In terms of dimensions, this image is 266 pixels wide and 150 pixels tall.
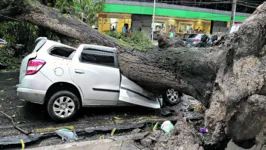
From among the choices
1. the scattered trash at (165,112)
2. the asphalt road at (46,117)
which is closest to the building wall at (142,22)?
the scattered trash at (165,112)

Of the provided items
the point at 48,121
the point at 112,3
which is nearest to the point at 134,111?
the point at 48,121

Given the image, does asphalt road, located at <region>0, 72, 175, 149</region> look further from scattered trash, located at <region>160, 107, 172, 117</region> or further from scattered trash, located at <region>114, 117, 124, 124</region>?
scattered trash, located at <region>160, 107, 172, 117</region>

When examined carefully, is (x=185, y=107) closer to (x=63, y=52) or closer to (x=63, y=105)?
(x=63, y=105)

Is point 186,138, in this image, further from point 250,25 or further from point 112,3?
point 112,3

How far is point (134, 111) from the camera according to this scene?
6062mm

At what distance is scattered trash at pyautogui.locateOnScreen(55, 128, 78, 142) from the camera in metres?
4.38

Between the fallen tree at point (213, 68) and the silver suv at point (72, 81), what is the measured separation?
42cm

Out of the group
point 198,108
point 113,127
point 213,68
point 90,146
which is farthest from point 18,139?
point 198,108

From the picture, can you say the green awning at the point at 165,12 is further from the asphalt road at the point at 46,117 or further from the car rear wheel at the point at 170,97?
the asphalt road at the point at 46,117

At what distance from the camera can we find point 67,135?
14.5 feet

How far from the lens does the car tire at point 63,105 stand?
16.3 ft

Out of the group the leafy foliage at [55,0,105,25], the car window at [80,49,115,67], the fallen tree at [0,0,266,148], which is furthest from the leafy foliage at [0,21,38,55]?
the car window at [80,49,115,67]

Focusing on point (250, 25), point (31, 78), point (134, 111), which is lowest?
point (134, 111)

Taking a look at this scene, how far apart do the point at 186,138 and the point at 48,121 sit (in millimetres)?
2905
